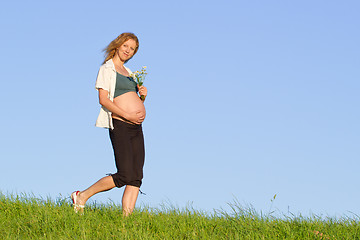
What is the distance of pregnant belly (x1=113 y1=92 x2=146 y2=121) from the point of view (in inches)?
248

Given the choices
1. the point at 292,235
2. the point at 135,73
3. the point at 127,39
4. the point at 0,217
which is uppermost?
the point at 127,39

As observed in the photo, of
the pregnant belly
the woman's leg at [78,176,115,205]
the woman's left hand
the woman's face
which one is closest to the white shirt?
the pregnant belly

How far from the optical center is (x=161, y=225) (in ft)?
18.8

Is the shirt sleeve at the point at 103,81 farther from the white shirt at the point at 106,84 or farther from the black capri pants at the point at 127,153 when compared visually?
the black capri pants at the point at 127,153

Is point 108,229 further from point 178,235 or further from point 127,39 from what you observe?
point 127,39

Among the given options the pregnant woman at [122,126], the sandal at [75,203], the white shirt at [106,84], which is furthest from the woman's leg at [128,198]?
the white shirt at [106,84]

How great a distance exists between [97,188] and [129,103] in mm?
1248

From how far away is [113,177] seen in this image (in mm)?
6246

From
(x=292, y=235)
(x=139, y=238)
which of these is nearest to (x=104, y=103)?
(x=139, y=238)

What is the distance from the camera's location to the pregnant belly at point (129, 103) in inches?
248

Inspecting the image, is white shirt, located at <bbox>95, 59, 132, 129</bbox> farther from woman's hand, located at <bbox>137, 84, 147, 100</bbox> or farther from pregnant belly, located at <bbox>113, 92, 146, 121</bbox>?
woman's hand, located at <bbox>137, 84, 147, 100</bbox>

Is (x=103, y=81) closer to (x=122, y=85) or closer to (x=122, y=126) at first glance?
(x=122, y=85)

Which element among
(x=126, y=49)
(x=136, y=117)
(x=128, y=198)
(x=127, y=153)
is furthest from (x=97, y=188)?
(x=126, y=49)

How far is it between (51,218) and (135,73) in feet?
7.53
